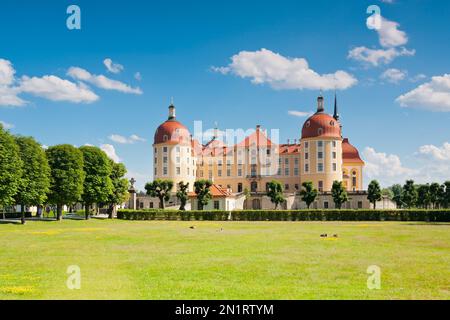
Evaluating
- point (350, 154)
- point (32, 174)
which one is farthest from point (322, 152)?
point (32, 174)

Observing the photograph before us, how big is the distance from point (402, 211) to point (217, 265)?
47.3 metres

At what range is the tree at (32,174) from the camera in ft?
168

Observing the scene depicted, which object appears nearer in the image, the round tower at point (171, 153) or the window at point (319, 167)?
the window at point (319, 167)

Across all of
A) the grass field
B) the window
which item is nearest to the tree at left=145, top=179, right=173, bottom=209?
the window

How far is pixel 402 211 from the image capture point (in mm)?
59281

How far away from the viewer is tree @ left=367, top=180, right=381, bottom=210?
79.1 meters

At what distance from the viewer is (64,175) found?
58.9 meters

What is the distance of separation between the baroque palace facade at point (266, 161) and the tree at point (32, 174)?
37.8 m

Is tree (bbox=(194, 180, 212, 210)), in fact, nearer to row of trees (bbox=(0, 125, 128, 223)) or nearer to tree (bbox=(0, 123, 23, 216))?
row of trees (bbox=(0, 125, 128, 223))

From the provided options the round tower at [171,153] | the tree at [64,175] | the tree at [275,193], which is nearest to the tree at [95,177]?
the tree at [64,175]

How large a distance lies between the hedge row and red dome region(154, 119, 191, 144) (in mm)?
31180

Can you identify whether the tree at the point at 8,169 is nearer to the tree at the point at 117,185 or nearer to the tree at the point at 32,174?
the tree at the point at 32,174

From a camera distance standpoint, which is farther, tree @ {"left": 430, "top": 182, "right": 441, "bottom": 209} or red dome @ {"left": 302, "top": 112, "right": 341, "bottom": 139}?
red dome @ {"left": 302, "top": 112, "right": 341, "bottom": 139}
